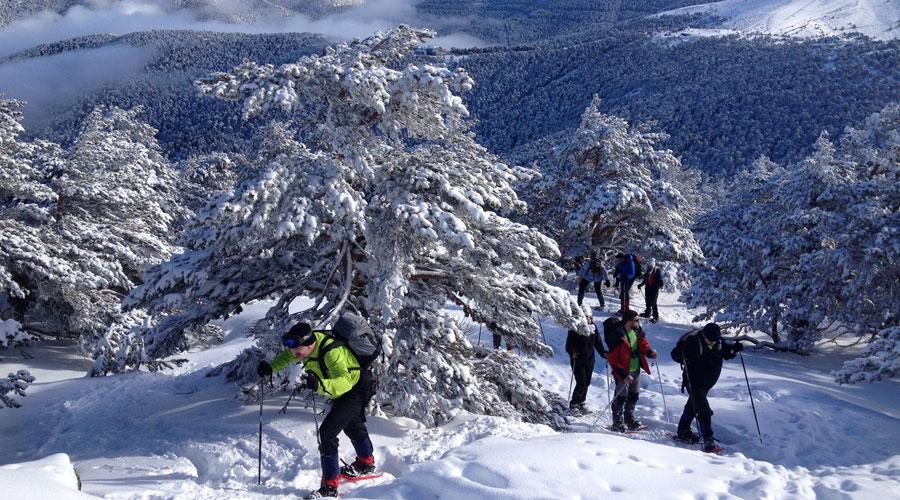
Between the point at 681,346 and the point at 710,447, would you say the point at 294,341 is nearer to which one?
the point at 681,346

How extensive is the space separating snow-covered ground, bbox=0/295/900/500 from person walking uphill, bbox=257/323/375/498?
31 centimetres

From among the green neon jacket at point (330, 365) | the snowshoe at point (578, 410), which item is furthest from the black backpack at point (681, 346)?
the green neon jacket at point (330, 365)

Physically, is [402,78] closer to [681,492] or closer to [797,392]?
[681,492]

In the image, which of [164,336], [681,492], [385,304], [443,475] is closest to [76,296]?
[164,336]

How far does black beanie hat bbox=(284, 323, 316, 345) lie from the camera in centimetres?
534

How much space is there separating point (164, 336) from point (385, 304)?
10.9ft

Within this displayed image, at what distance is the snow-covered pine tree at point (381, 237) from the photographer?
6887 mm

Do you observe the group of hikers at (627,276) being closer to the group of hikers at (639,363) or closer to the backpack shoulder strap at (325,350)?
the group of hikers at (639,363)

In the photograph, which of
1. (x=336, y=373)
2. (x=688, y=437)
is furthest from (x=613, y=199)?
(x=336, y=373)

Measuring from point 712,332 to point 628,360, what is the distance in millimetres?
1160

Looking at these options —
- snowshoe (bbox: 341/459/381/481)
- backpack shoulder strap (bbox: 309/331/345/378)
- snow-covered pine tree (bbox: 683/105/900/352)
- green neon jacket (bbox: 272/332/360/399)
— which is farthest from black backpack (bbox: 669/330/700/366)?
snow-covered pine tree (bbox: 683/105/900/352)

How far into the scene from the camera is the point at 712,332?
748 centimetres

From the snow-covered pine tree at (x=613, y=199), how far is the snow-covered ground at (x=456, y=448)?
8.15 m

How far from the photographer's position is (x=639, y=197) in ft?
64.2
